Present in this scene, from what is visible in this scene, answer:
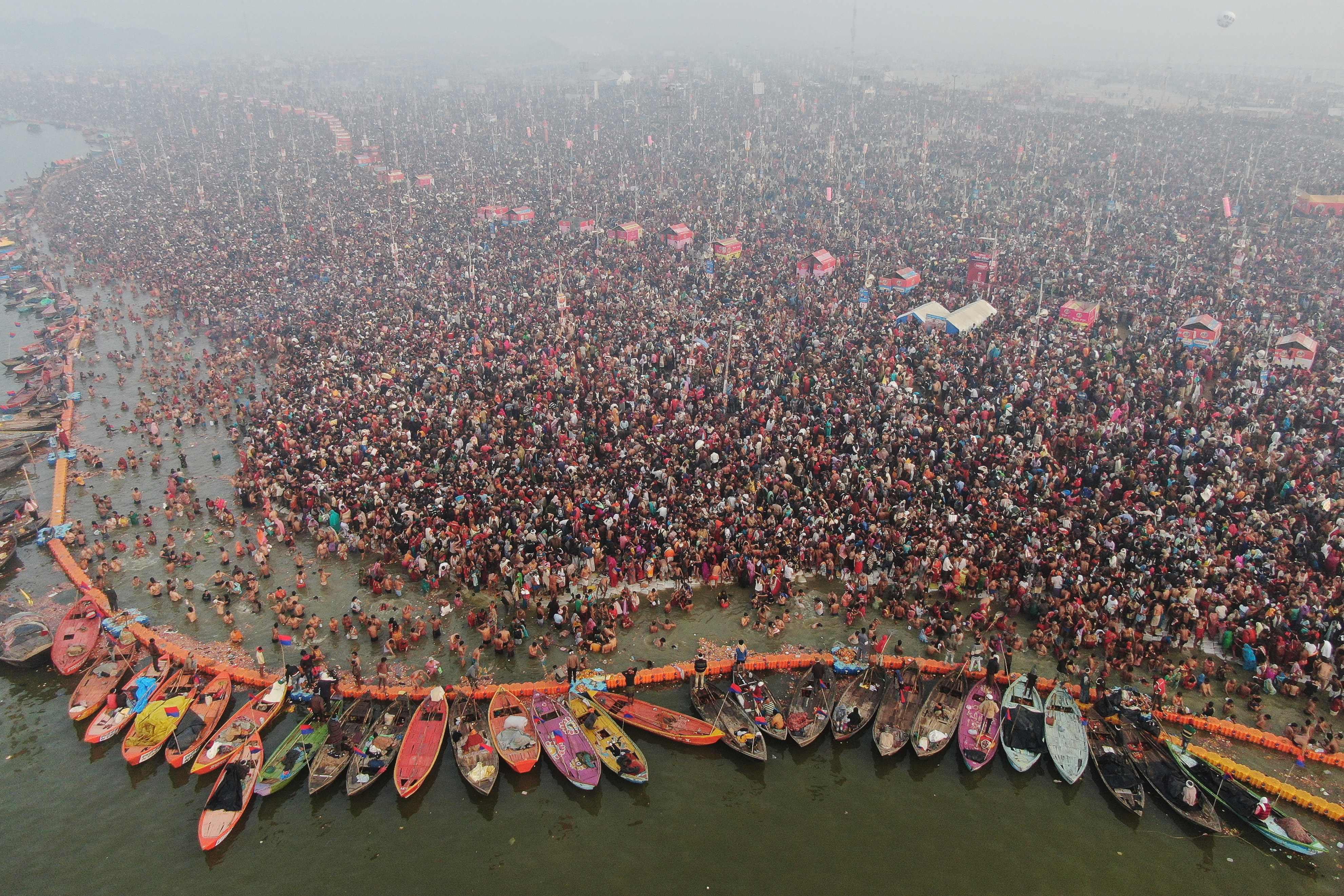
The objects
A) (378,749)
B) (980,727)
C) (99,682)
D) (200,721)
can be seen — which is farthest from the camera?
(99,682)

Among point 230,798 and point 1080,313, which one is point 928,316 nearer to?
point 1080,313


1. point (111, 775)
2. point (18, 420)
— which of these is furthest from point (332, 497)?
point (18, 420)

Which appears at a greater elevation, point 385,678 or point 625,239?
point 625,239

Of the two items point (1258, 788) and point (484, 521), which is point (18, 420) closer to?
point (484, 521)

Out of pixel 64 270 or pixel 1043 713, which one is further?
pixel 64 270

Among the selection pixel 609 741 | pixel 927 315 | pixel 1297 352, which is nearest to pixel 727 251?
pixel 927 315

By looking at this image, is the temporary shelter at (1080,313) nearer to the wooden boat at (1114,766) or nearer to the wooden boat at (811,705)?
the wooden boat at (1114,766)

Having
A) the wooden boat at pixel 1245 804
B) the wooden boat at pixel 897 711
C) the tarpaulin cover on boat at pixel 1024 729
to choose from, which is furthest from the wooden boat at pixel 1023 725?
the wooden boat at pixel 1245 804
